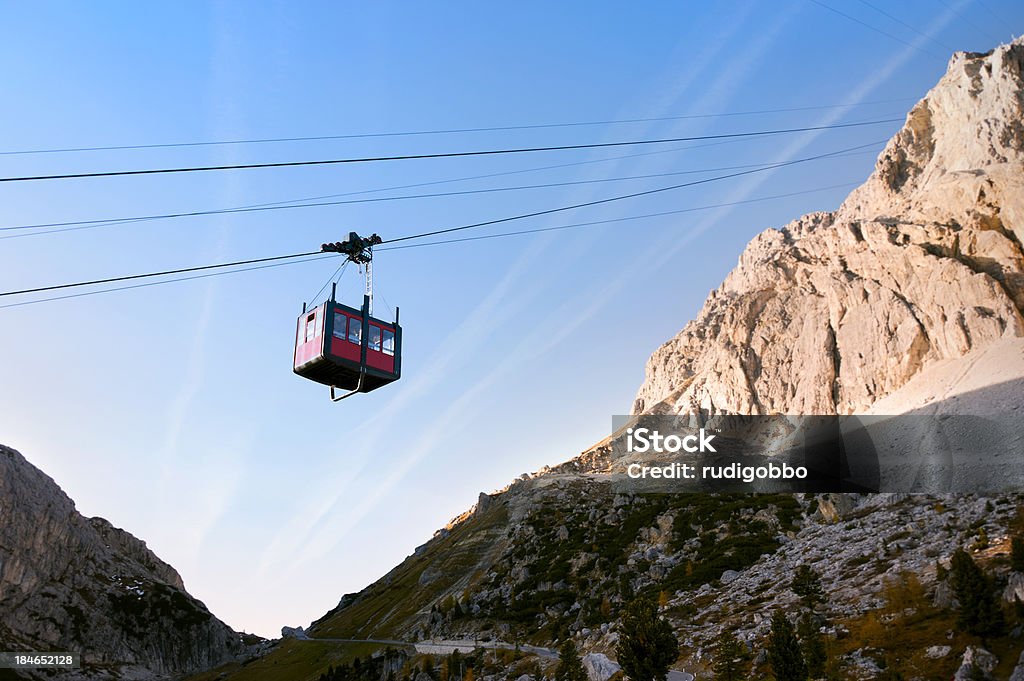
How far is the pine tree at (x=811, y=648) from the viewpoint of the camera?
40.9 m

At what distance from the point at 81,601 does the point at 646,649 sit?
156847 mm

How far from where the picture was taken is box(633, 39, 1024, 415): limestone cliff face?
340 ft

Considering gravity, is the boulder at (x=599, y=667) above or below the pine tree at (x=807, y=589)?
below

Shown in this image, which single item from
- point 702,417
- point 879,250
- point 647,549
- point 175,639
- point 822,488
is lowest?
point 175,639

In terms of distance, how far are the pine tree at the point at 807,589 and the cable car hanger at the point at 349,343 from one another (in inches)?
1409

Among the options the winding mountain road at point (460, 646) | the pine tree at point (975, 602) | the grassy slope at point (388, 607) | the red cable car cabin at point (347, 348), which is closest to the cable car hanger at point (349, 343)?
the red cable car cabin at point (347, 348)

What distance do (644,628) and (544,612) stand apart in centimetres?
4824

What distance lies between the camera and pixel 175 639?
16988cm

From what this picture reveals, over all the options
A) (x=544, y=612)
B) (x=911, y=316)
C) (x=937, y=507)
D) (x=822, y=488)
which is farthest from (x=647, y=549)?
(x=911, y=316)

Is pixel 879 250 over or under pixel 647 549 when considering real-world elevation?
over

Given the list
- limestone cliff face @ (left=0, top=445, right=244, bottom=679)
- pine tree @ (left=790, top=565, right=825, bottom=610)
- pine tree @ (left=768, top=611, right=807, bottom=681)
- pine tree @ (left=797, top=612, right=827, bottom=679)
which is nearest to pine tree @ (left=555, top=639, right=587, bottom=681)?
pine tree @ (left=797, top=612, right=827, bottom=679)

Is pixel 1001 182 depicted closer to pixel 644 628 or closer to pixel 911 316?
pixel 911 316

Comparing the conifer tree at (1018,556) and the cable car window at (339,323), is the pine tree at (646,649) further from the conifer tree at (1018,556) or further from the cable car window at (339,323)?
the cable car window at (339,323)

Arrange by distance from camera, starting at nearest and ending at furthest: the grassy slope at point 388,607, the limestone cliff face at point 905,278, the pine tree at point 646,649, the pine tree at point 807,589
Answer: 1. the pine tree at point 646,649
2. the pine tree at point 807,589
3. the limestone cliff face at point 905,278
4. the grassy slope at point 388,607
